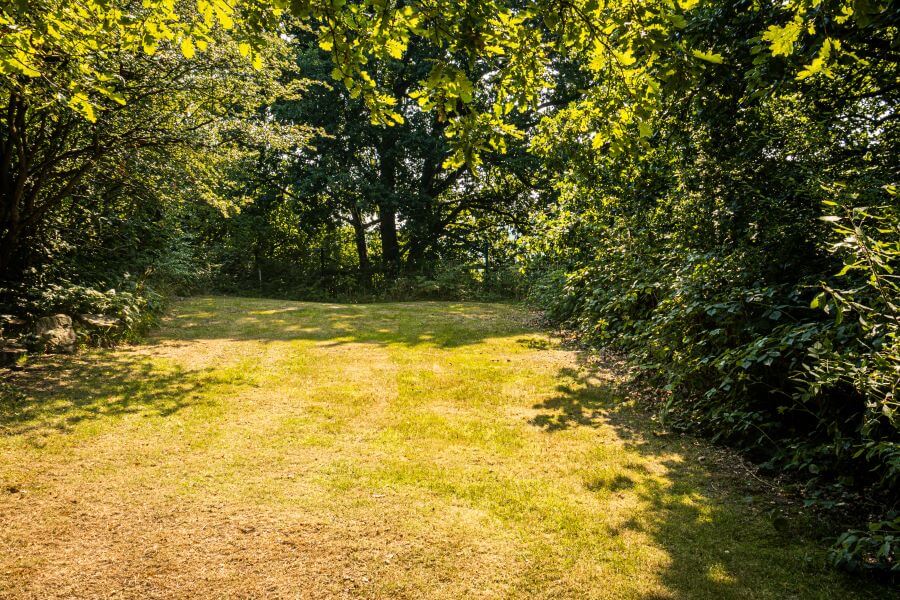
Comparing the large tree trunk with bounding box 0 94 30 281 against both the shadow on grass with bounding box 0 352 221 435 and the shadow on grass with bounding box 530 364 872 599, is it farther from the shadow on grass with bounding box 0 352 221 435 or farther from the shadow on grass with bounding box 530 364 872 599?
the shadow on grass with bounding box 530 364 872 599

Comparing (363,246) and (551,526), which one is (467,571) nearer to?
(551,526)

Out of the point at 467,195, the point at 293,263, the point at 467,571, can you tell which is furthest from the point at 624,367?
the point at 293,263

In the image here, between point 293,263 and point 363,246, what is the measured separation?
296 cm

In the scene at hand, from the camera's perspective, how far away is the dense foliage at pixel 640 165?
3.14 meters

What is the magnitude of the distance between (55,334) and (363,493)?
594cm

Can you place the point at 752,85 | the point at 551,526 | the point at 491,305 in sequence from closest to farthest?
the point at 551,526, the point at 752,85, the point at 491,305

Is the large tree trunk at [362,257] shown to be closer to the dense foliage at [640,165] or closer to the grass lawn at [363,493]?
the dense foliage at [640,165]

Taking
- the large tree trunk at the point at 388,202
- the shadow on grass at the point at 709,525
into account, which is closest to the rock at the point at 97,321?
the shadow on grass at the point at 709,525

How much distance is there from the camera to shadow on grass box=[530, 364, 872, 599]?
283 centimetres

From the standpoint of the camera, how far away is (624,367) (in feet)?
23.0

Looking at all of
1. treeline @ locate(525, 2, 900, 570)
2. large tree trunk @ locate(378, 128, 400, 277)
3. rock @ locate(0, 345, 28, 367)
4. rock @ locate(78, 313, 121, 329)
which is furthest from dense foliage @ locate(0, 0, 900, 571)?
large tree trunk @ locate(378, 128, 400, 277)

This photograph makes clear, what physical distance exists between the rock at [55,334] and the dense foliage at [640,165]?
12.2 inches

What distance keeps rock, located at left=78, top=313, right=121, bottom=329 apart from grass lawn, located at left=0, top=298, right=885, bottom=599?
3.07 ft

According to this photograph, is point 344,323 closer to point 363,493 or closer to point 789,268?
point 363,493
